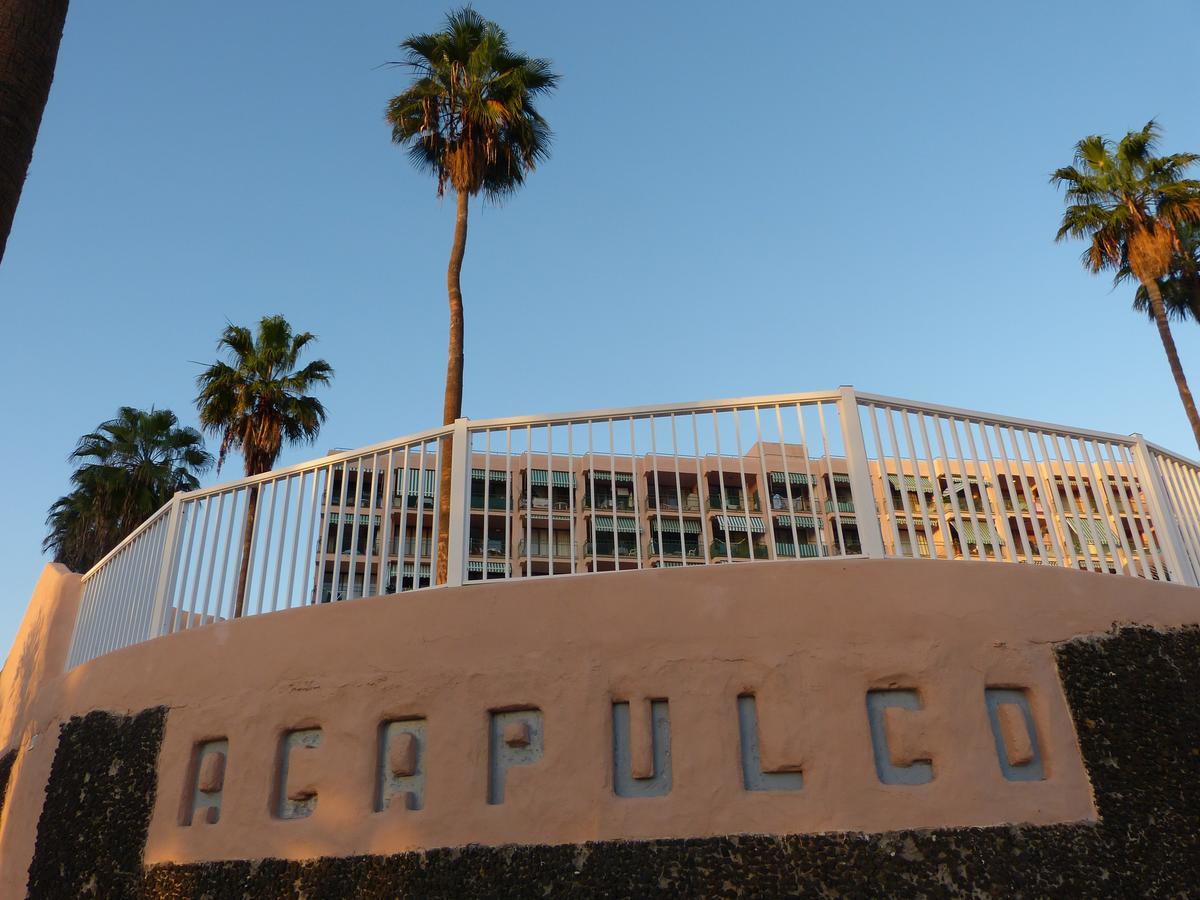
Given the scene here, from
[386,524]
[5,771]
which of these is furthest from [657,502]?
[5,771]

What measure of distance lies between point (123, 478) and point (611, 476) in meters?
21.2

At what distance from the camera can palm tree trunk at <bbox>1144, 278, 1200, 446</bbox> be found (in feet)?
70.3

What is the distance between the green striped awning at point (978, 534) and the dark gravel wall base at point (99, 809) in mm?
4520

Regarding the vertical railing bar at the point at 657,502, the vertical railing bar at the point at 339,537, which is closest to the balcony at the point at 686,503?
the vertical railing bar at the point at 657,502

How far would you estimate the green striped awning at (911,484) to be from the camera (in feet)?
16.5

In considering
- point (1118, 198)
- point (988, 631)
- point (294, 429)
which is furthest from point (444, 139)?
point (1118, 198)

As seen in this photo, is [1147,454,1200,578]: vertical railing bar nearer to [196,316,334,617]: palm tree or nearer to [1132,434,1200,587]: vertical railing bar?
[1132,434,1200,587]: vertical railing bar

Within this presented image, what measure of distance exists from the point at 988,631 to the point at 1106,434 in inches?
73.7

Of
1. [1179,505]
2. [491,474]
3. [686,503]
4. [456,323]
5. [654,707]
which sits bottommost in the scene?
[654,707]

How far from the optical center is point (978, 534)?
4980 mm

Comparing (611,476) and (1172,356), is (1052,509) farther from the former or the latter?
(1172,356)

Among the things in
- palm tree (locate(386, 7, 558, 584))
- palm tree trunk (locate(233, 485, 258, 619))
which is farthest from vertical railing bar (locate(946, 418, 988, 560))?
palm tree (locate(386, 7, 558, 584))

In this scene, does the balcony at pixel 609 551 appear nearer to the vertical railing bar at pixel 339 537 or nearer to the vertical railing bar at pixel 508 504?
the vertical railing bar at pixel 508 504

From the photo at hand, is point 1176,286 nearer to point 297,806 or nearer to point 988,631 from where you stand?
point 988,631
